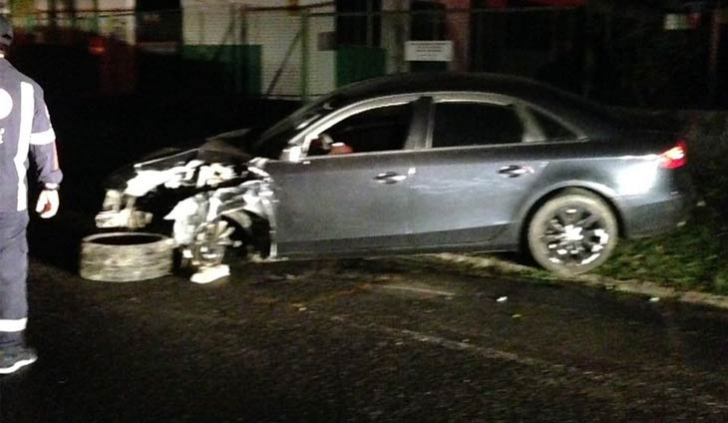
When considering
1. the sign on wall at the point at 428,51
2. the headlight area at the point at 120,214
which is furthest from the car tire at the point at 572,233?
the sign on wall at the point at 428,51

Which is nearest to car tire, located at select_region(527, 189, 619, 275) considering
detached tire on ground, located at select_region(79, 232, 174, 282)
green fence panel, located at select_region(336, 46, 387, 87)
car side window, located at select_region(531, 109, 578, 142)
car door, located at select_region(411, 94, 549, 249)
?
car door, located at select_region(411, 94, 549, 249)

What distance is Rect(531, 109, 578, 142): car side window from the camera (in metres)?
8.16

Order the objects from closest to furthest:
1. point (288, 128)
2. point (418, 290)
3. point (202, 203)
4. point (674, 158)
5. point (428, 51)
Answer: point (418, 290) < point (202, 203) < point (674, 158) < point (288, 128) < point (428, 51)

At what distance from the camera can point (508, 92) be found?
8.21 metres

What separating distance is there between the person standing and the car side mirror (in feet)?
7.89

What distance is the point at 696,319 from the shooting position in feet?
23.9

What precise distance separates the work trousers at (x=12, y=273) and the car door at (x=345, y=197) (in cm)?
253

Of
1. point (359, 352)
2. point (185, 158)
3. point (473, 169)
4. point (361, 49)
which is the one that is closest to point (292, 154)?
point (185, 158)

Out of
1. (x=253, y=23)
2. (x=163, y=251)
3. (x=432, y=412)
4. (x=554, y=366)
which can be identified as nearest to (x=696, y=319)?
(x=554, y=366)

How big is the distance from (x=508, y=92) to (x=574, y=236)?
1207 millimetres

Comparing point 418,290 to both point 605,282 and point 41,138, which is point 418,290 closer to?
point 605,282

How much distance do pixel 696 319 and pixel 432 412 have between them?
8.79ft

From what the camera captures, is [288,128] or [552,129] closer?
[552,129]

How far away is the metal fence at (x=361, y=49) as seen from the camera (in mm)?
13188
